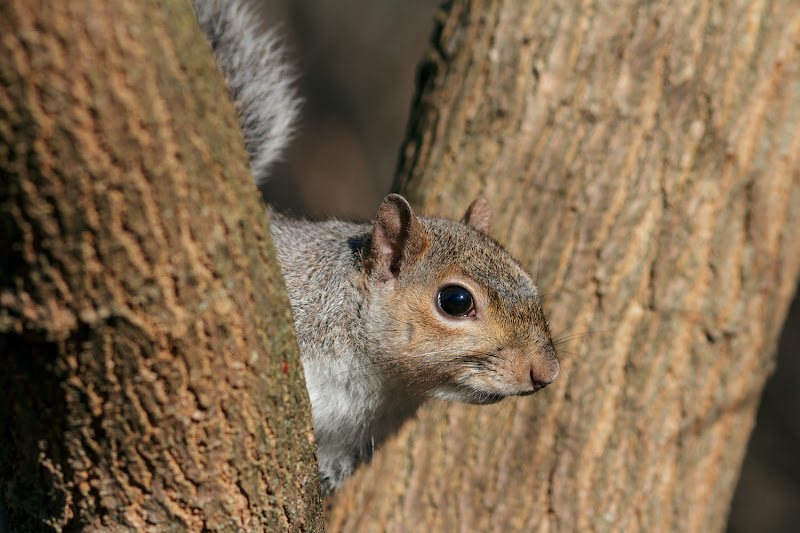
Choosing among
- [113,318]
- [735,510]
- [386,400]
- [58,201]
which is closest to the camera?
[58,201]

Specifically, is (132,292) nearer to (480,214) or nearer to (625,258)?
(480,214)

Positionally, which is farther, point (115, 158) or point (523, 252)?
point (523, 252)

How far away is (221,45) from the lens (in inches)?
119

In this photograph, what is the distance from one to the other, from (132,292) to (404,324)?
1.26m

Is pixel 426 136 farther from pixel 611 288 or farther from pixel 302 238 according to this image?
pixel 611 288

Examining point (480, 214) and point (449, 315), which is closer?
point (449, 315)

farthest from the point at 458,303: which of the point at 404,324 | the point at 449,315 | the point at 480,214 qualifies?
the point at 480,214

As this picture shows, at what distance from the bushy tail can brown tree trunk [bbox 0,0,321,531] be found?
1814 mm

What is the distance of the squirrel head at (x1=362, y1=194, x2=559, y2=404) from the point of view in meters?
2.27

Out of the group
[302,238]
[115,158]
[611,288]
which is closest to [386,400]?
[302,238]

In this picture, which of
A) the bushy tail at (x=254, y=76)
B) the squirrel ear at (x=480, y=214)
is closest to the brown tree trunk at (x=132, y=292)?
the squirrel ear at (x=480, y=214)

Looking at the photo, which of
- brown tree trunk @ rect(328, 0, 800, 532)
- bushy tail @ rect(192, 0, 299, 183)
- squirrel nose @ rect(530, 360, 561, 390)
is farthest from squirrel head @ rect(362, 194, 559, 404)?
bushy tail @ rect(192, 0, 299, 183)

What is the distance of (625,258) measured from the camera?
2783 mm

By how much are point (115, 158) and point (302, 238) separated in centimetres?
164
